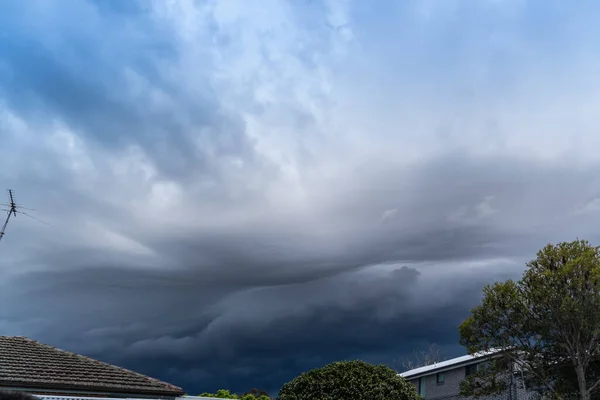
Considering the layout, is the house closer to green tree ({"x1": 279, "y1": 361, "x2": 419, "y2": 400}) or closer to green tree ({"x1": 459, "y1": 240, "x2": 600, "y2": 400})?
green tree ({"x1": 459, "y1": 240, "x2": 600, "y2": 400})

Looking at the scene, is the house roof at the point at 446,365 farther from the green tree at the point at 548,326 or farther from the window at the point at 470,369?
the green tree at the point at 548,326

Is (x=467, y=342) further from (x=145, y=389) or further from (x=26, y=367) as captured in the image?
(x=26, y=367)

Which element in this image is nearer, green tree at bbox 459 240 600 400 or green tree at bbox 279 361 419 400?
green tree at bbox 279 361 419 400

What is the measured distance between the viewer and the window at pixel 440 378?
104 ft

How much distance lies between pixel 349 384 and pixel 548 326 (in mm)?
9094

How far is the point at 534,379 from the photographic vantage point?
23.0m

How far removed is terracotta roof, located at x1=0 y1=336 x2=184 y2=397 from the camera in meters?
17.6

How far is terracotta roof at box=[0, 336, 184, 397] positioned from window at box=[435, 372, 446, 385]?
17594 mm

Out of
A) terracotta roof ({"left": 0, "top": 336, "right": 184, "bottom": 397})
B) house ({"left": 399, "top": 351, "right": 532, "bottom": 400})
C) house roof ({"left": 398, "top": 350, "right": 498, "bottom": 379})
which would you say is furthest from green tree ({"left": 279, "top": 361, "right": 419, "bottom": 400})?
house roof ({"left": 398, "top": 350, "right": 498, "bottom": 379})

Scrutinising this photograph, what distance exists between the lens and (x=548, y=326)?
803 inches

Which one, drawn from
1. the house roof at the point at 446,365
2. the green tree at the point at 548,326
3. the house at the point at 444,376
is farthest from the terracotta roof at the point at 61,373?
the house at the point at 444,376

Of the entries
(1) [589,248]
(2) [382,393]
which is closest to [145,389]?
(2) [382,393]

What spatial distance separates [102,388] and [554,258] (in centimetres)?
1849

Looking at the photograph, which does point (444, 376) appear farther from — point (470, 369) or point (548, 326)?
point (548, 326)
